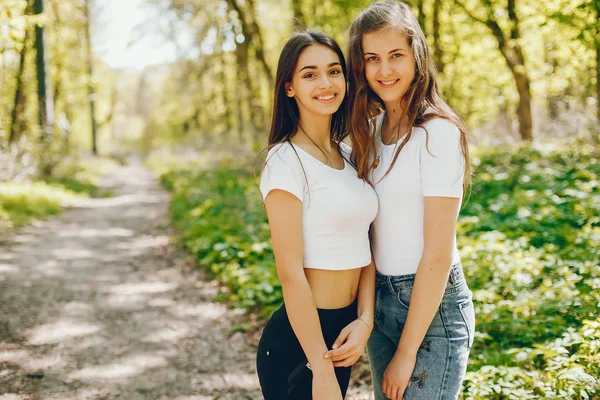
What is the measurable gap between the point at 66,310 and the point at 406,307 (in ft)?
14.9

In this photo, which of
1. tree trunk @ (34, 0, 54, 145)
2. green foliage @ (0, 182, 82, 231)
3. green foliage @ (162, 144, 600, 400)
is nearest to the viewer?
green foliage @ (162, 144, 600, 400)

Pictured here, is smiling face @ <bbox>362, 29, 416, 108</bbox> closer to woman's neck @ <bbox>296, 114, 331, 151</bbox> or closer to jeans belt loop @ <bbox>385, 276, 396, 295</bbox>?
woman's neck @ <bbox>296, 114, 331, 151</bbox>

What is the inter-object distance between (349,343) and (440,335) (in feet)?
1.22

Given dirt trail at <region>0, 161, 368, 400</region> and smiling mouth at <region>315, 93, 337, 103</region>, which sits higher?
smiling mouth at <region>315, 93, 337, 103</region>

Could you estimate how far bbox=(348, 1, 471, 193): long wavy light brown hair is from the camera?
1957 millimetres

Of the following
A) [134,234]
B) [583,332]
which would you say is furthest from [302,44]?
[134,234]

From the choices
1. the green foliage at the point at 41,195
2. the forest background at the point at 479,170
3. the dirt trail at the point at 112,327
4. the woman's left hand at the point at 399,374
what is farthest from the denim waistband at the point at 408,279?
the green foliage at the point at 41,195

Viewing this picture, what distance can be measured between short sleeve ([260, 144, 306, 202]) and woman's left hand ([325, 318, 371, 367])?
1.93ft

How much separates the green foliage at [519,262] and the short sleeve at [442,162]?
3.82 feet

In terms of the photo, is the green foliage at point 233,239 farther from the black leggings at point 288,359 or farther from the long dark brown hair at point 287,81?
the long dark brown hair at point 287,81

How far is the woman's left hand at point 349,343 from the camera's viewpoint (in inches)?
76.4

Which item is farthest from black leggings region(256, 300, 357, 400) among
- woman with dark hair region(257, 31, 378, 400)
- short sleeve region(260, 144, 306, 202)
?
short sleeve region(260, 144, 306, 202)

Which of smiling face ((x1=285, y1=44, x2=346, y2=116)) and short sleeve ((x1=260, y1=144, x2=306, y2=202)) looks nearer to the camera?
short sleeve ((x1=260, y1=144, x2=306, y2=202))

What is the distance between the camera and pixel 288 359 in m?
→ 2.02
